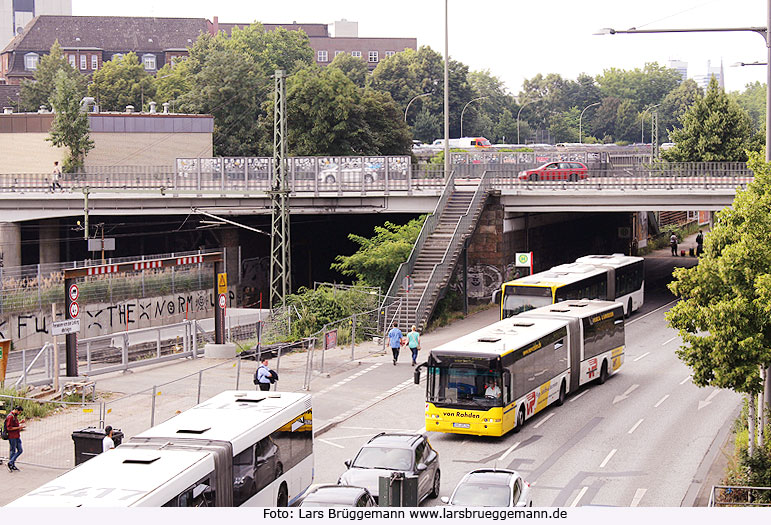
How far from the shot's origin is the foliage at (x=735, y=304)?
1856cm

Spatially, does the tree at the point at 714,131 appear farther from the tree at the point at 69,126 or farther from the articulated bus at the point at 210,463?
the articulated bus at the point at 210,463

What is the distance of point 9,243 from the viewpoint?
58.9m

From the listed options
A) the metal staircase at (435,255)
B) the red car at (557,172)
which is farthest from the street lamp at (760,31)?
the red car at (557,172)

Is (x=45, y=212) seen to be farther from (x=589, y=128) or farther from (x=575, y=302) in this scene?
(x=589, y=128)

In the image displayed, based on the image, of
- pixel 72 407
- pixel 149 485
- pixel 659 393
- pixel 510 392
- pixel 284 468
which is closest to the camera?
pixel 149 485

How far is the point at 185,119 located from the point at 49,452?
193 feet

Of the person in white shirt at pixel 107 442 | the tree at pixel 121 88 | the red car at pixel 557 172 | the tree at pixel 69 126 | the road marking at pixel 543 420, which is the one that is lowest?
the road marking at pixel 543 420

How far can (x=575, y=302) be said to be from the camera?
32.6 metres

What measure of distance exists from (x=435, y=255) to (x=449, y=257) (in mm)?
693

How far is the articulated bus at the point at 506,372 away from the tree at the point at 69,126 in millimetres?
51793

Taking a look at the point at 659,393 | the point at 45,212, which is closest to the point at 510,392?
the point at 659,393

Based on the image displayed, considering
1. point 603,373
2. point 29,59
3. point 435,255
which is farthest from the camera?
point 29,59

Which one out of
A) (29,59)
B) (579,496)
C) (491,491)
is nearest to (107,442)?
(491,491)

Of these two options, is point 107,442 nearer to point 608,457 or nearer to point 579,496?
point 579,496
